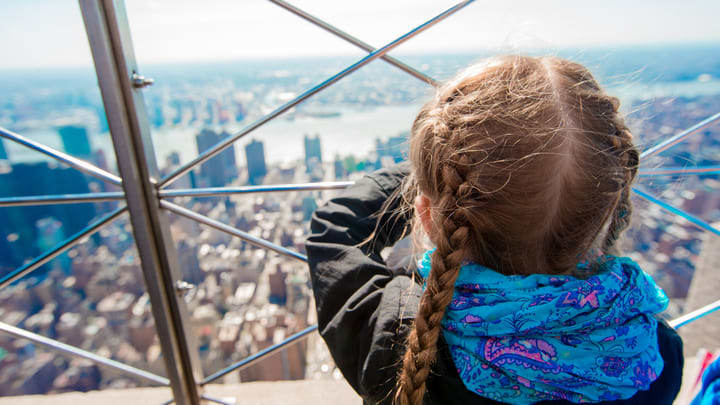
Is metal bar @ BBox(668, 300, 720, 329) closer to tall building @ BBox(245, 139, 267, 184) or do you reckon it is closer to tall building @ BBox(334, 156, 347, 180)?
tall building @ BBox(334, 156, 347, 180)

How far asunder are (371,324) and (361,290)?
0.14 feet

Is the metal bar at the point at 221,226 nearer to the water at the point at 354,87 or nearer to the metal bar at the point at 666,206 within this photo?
the water at the point at 354,87

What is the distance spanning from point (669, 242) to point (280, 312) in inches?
93.0

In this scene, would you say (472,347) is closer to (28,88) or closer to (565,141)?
(565,141)

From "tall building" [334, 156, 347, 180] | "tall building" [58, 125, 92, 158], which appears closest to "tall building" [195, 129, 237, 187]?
"tall building" [334, 156, 347, 180]

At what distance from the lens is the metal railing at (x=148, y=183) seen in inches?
25.6

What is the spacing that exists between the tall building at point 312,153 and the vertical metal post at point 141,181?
678 millimetres

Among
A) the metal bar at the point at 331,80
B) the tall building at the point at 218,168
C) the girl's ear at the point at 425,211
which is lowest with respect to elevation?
the tall building at the point at 218,168

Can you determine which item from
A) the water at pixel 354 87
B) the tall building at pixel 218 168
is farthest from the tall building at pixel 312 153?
the tall building at pixel 218 168

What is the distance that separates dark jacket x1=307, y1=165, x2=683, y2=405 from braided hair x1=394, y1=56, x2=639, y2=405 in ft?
0.10

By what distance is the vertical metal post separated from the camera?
25.1 inches

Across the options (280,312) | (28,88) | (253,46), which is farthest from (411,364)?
(28,88)

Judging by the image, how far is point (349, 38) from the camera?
2.32 ft

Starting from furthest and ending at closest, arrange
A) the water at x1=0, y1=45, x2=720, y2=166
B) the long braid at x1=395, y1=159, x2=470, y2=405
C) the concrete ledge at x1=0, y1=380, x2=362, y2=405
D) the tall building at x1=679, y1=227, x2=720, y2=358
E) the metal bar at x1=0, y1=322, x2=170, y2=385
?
the tall building at x1=679, y1=227, x2=720, y2=358, the concrete ledge at x1=0, y1=380, x2=362, y2=405, the metal bar at x1=0, y1=322, x2=170, y2=385, the water at x1=0, y1=45, x2=720, y2=166, the long braid at x1=395, y1=159, x2=470, y2=405
